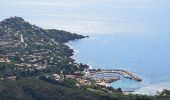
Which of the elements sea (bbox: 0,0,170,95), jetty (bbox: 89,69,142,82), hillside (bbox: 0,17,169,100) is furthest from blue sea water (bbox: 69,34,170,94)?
hillside (bbox: 0,17,169,100)

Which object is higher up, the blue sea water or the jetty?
the blue sea water

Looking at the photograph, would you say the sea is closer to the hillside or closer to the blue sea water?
the blue sea water

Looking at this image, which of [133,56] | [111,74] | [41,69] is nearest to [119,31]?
[133,56]

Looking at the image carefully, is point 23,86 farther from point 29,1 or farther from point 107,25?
point 29,1

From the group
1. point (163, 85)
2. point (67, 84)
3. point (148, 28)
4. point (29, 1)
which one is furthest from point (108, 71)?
point (29, 1)

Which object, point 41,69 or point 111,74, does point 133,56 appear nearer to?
point 111,74

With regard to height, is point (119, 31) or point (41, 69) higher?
point (119, 31)

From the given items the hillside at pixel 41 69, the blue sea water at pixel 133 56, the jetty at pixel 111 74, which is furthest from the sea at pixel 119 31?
the hillside at pixel 41 69
